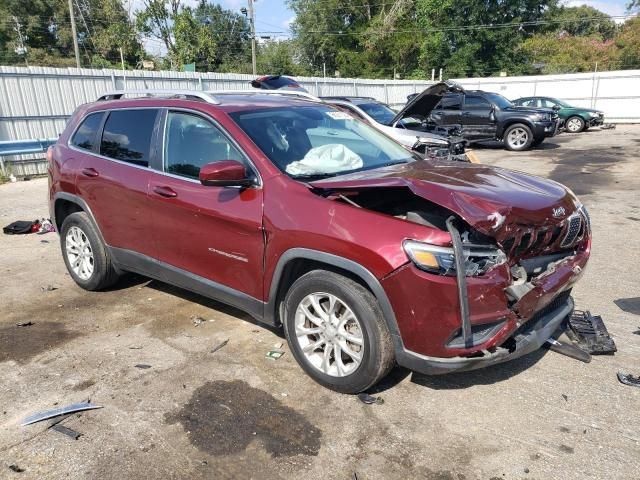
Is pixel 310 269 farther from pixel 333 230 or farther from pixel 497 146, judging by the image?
pixel 497 146

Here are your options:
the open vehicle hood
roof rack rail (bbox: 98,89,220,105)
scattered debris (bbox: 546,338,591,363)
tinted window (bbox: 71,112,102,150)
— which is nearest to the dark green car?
the open vehicle hood

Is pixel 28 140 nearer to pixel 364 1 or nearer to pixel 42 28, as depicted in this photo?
pixel 364 1

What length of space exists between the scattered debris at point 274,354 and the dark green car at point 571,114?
21.3 m

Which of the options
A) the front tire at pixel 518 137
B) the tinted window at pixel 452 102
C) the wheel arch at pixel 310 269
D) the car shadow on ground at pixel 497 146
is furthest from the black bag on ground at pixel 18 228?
the car shadow on ground at pixel 497 146

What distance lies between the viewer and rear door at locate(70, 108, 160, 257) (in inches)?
166

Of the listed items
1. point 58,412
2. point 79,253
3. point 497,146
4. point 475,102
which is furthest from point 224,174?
point 497,146

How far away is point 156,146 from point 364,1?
54.5m

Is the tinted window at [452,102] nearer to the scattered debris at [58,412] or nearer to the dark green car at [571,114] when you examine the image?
the dark green car at [571,114]

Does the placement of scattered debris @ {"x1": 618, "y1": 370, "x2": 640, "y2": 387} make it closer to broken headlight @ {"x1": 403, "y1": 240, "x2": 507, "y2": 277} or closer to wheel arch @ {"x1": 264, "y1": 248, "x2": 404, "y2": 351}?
broken headlight @ {"x1": 403, "y1": 240, "x2": 507, "y2": 277}

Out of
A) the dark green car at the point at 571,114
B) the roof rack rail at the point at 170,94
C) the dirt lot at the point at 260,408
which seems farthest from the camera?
the dark green car at the point at 571,114

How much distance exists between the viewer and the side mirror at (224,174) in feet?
10.8

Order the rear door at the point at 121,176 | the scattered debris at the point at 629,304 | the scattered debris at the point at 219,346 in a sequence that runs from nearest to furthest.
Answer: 1. the scattered debris at the point at 219,346
2. the rear door at the point at 121,176
3. the scattered debris at the point at 629,304

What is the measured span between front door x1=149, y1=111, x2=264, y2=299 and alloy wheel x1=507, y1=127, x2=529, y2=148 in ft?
46.3

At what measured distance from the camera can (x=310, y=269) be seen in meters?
3.33
